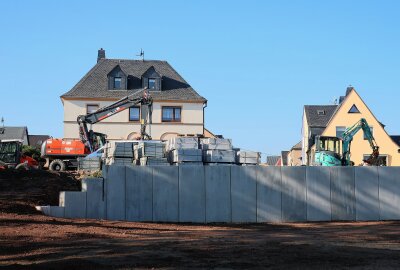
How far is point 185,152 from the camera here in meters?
26.0

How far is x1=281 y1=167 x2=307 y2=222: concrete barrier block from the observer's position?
2309 cm

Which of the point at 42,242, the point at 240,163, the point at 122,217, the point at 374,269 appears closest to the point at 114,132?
the point at 240,163

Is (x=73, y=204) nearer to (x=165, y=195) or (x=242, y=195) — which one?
(x=165, y=195)

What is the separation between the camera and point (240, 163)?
27.6m

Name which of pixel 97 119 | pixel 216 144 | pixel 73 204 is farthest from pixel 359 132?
pixel 73 204

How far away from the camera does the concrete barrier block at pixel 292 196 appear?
23.1m

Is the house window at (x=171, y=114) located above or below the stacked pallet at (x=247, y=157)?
above

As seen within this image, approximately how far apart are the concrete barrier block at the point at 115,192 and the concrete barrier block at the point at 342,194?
7.92 meters

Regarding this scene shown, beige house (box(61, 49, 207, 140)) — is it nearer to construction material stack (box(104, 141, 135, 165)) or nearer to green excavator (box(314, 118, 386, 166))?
green excavator (box(314, 118, 386, 166))

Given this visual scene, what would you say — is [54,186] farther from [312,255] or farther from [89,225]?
[312,255]

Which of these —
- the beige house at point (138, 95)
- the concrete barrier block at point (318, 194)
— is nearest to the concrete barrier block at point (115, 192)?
the concrete barrier block at point (318, 194)

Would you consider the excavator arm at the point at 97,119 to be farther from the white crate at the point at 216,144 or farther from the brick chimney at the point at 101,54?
the brick chimney at the point at 101,54

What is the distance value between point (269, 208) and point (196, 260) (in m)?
11.9

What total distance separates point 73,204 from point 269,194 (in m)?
7.12
